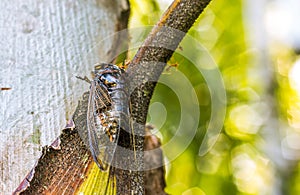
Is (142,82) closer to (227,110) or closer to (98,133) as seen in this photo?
(98,133)

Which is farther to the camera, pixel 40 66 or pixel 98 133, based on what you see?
pixel 40 66

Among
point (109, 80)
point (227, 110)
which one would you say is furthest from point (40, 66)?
point (227, 110)

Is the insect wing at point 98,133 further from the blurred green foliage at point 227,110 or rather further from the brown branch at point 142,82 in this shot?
the blurred green foliage at point 227,110

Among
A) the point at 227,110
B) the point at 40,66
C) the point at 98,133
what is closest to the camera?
the point at 98,133

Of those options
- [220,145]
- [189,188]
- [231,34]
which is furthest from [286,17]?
[189,188]

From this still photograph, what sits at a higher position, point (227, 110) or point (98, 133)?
point (98, 133)

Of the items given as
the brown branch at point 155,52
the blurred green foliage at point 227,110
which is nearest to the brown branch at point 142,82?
the brown branch at point 155,52

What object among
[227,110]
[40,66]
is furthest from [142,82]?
[227,110]

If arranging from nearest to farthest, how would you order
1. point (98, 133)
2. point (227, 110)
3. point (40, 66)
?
1. point (98, 133)
2. point (40, 66)
3. point (227, 110)
